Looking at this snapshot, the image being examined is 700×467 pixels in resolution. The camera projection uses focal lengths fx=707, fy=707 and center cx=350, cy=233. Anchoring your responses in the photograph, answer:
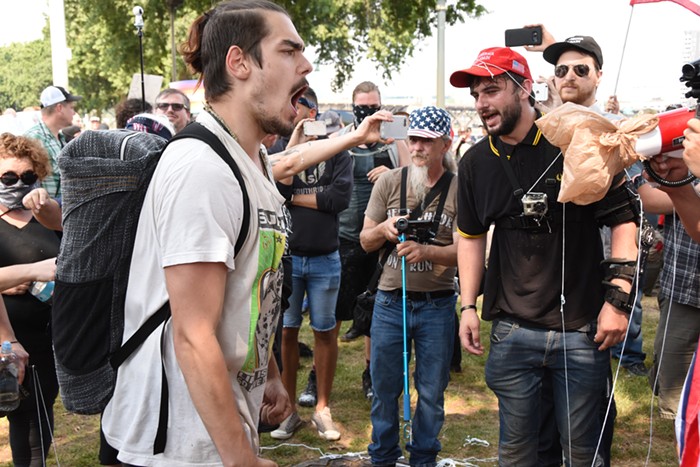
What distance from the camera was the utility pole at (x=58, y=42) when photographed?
1067cm

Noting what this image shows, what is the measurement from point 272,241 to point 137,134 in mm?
477

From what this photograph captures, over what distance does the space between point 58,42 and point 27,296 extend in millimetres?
8342

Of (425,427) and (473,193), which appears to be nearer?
(473,193)

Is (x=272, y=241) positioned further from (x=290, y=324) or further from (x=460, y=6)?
(x=460, y=6)

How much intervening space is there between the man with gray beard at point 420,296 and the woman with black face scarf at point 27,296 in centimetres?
183

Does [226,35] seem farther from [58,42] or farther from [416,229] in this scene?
[58,42]

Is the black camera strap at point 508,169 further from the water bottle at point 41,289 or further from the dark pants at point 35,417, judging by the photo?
the dark pants at point 35,417

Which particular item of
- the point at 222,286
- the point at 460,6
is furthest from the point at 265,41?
the point at 460,6

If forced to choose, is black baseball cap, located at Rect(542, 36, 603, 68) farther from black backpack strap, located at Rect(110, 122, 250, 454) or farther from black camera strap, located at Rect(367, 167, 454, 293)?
black backpack strap, located at Rect(110, 122, 250, 454)

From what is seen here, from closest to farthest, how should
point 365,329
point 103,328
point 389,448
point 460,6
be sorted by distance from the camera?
point 103,328, point 389,448, point 365,329, point 460,6

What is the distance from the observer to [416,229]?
4.10m

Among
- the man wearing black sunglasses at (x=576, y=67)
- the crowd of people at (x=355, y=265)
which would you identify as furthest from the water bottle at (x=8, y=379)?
the man wearing black sunglasses at (x=576, y=67)

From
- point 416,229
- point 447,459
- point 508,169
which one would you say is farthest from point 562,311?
point 447,459

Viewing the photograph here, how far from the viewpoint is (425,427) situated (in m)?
4.18
